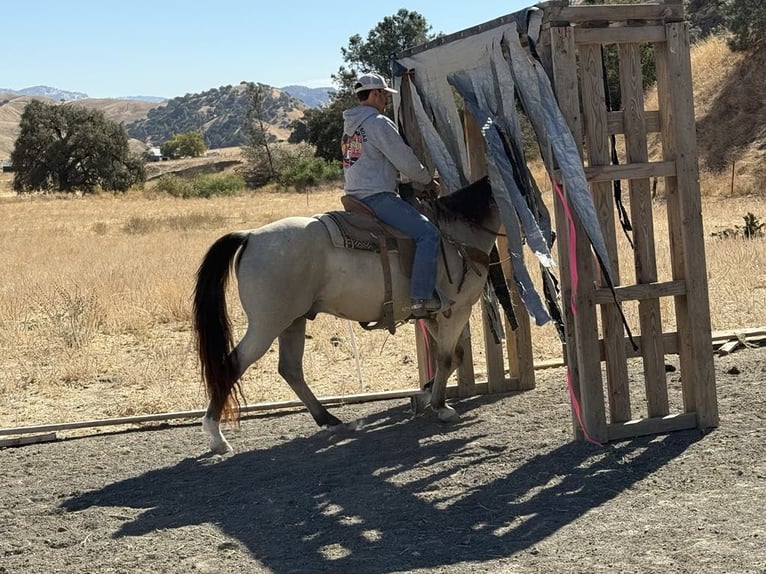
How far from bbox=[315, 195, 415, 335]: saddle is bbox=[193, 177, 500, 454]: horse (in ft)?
0.17

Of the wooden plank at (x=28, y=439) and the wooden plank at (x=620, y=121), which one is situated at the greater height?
the wooden plank at (x=620, y=121)

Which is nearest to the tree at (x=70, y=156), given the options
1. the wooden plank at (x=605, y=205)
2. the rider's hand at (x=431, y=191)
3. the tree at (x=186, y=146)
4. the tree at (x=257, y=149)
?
the tree at (x=257, y=149)

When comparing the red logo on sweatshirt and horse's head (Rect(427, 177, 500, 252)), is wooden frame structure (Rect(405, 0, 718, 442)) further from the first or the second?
the red logo on sweatshirt

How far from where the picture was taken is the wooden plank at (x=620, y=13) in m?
6.88

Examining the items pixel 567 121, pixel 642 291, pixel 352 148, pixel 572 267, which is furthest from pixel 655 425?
pixel 352 148

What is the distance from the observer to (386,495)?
6.34m

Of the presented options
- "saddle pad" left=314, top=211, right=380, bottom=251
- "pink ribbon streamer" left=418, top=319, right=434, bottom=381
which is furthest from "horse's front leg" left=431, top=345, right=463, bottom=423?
"saddle pad" left=314, top=211, right=380, bottom=251

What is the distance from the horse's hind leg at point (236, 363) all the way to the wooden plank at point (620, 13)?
3145 mm

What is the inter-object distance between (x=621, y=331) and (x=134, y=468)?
12.2ft

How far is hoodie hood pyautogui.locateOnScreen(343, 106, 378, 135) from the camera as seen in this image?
774 centimetres

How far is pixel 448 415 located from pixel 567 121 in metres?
2.65

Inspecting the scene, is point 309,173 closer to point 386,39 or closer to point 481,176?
point 386,39

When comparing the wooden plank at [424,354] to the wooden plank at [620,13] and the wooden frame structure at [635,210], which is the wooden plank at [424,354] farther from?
the wooden plank at [620,13]

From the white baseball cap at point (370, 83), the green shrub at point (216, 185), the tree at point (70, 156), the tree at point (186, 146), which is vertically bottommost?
the white baseball cap at point (370, 83)
